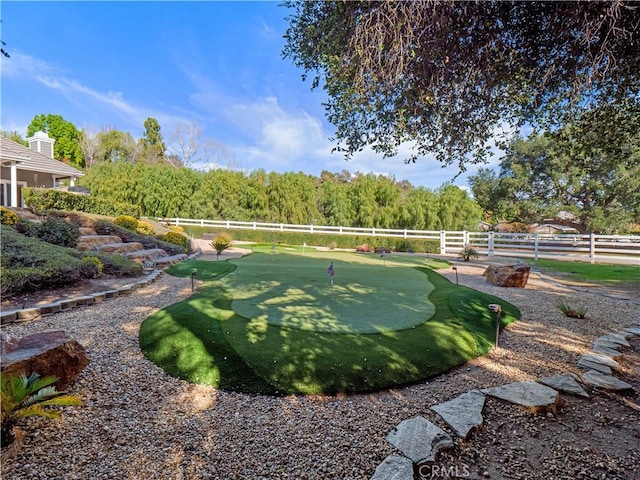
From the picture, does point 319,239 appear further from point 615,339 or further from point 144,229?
point 615,339

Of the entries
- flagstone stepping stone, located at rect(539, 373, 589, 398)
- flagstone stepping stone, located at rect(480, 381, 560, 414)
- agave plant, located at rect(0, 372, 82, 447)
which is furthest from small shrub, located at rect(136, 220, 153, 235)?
flagstone stepping stone, located at rect(539, 373, 589, 398)

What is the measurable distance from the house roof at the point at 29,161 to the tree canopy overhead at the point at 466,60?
51.6ft

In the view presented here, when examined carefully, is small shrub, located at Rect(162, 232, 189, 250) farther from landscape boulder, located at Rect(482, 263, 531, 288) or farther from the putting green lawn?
landscape boulder, located at Rect(482, 263, 531, 288)

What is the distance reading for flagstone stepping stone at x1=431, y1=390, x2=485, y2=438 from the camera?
244 cm

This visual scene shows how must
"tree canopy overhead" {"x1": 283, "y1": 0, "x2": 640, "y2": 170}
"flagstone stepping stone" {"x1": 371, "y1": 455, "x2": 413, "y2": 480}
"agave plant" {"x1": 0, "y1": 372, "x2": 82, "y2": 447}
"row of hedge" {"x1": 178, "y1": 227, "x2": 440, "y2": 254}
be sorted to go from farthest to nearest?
1. "row of hedge" {"x1": 178, "y1": 227, "x2": 440, "y2": 254}
2. "tree canopy overhead" {"x1": 283, "y1": 0, "x2": 640, "y2": 170}
3. "agave plant" {"x1": 0, "y1": 372, "x2": 82, "y2": 447}
4. "flagstone stepping stone" {"x1": 371, "y1": 455, "x2": 413, "y2": 480}

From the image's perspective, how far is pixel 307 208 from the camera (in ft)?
83.8

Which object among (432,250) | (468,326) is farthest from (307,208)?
(468,326)

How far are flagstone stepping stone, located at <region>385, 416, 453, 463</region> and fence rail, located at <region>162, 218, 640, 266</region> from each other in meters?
16.2

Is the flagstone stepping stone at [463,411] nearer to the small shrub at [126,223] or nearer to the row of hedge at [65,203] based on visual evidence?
the small shrub at [126,223]

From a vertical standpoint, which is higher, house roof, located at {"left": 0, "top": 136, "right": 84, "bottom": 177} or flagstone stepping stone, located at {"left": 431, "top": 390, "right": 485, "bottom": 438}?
house roof, located at {"left": 0, "top": 136, "right": 84, "bottom": 177}

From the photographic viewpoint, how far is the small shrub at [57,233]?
8.23m

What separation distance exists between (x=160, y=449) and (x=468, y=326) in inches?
160

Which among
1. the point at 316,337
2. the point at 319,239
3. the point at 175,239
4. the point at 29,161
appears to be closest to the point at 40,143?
the point at 29,161

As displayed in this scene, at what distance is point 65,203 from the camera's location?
14461 millimetres
